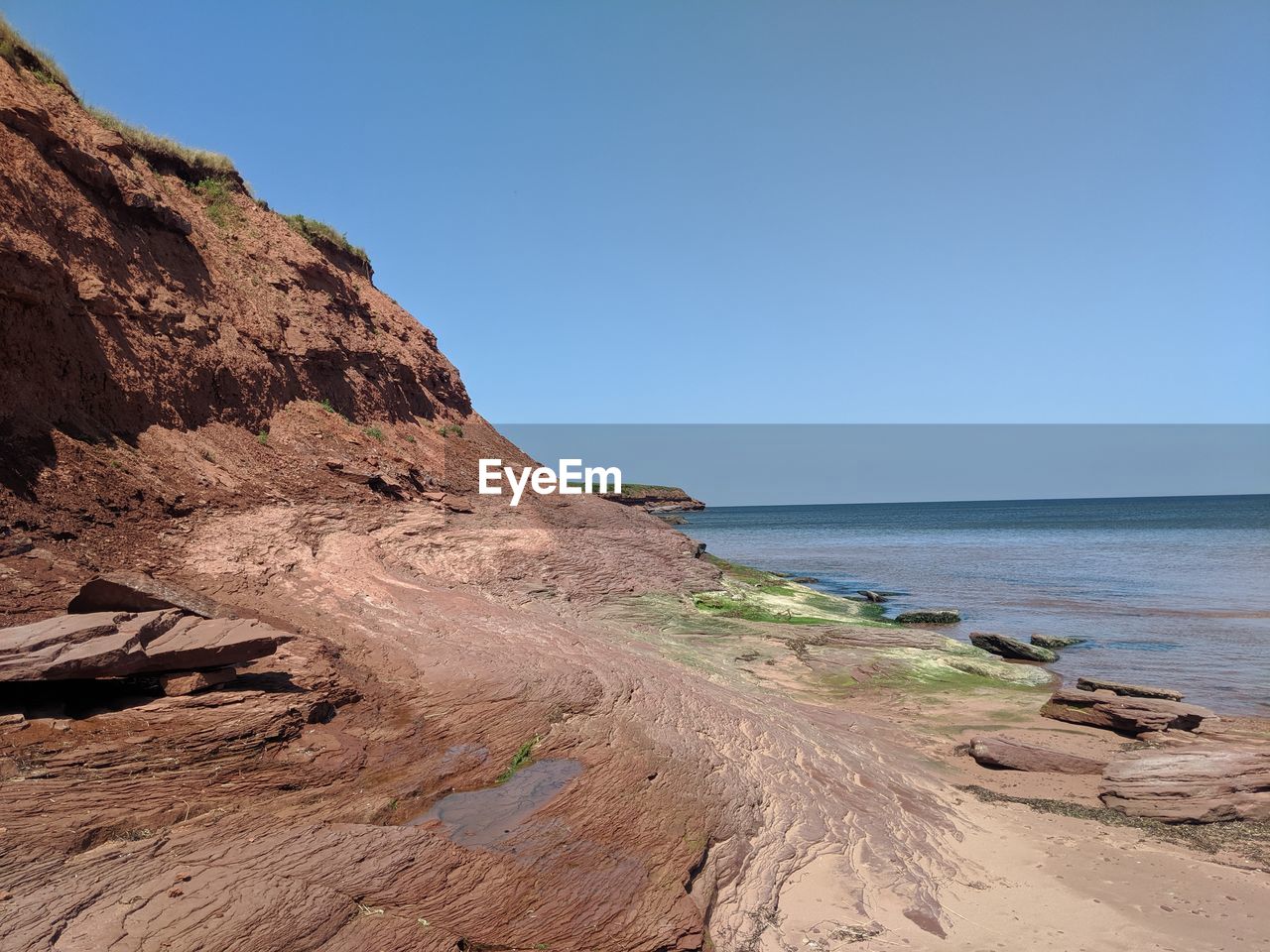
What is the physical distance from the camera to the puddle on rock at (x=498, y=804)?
228 inches

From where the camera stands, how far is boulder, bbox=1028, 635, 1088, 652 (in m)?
19.5

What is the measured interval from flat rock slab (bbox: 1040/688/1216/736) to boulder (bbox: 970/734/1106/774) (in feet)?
7.14

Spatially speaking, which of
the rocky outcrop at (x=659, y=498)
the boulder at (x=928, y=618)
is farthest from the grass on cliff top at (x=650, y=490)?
the boulder at (x=928, y=618)

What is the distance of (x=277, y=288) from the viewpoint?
736 inches

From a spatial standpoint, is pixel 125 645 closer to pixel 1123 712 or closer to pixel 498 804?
pixel 498 804

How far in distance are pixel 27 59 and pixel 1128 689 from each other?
2377 cm

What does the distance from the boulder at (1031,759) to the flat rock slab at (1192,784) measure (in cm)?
56

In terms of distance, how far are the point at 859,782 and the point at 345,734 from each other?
18.4ft

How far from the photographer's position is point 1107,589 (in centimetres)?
3034

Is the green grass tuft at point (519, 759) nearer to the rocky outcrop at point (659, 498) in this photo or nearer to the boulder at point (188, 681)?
the boulder at point (188, 681)

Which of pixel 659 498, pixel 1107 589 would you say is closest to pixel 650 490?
pixel 659 498

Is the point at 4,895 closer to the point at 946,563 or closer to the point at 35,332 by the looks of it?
the point at 35,332

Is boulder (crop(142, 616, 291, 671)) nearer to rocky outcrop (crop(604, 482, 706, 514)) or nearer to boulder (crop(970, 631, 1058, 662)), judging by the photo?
boulder (crop(970, 631, 1058, 662))

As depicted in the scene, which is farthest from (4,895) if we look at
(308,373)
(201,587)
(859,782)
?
(308,373)
